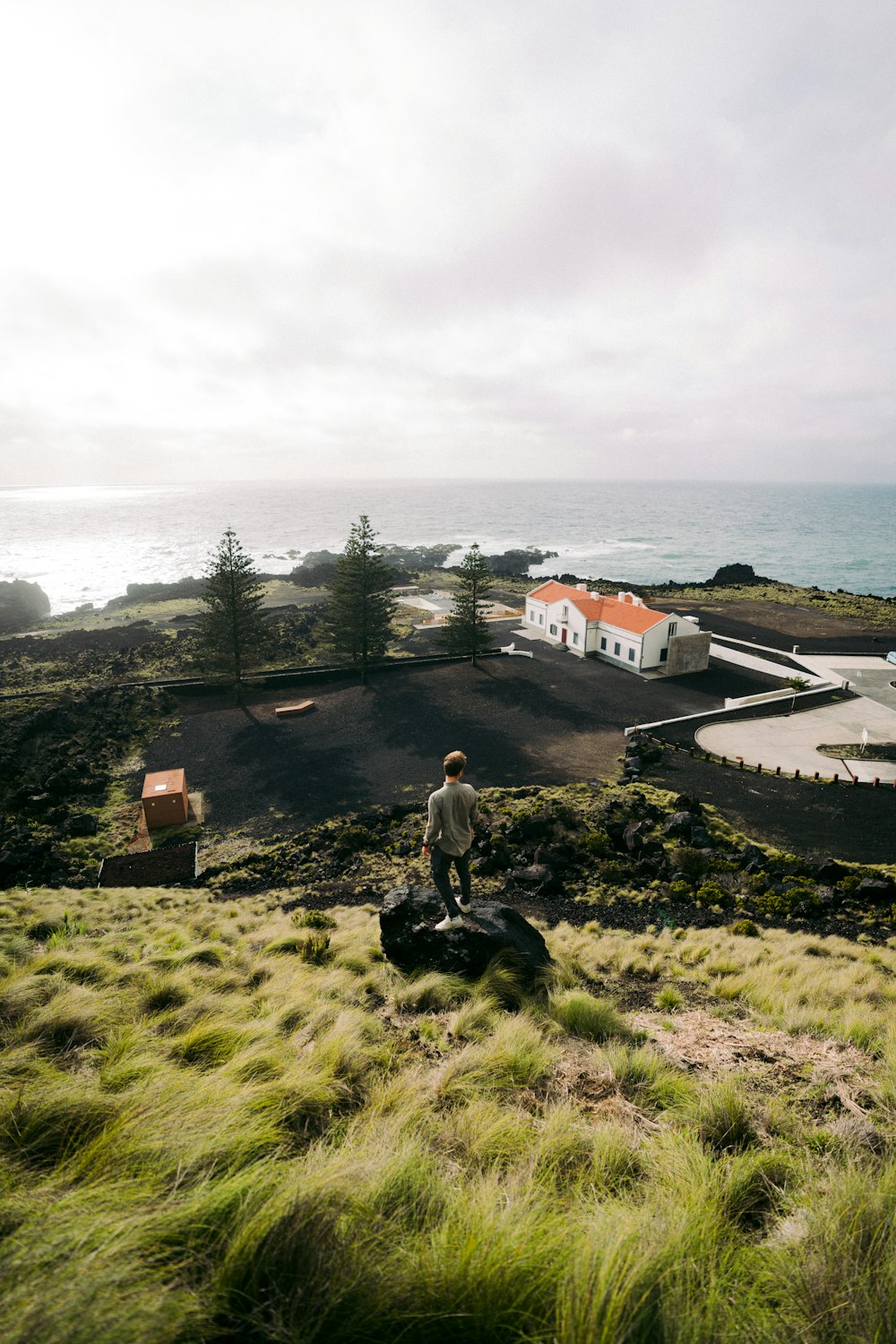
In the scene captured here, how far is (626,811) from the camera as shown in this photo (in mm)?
19547

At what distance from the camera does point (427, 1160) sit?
11.1ft

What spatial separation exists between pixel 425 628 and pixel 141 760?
27.1m

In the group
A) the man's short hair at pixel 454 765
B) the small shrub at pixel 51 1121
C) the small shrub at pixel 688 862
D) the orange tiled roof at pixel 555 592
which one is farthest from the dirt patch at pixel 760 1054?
the orange tiled roof at pixel 555 592

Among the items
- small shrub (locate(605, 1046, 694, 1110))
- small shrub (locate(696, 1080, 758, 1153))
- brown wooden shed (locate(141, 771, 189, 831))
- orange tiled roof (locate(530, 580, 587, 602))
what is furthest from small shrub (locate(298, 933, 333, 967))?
orange tiled roof (locate(530, 580, 587, 602))

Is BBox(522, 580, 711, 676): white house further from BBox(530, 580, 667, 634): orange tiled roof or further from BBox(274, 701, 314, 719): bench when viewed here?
BBox(274, 701, 314, 719): bench

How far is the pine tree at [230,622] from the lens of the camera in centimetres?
3331

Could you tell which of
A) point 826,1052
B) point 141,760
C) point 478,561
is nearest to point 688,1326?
point 826,1052

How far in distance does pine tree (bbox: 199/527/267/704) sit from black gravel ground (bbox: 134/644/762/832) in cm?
246

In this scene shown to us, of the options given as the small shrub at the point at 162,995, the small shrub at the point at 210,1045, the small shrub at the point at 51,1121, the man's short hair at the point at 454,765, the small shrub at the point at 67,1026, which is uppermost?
the man's short hair at the point at 454,765

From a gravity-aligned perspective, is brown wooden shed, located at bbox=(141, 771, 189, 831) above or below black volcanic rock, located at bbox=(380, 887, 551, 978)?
below

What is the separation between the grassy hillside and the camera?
A: 7.59 ft

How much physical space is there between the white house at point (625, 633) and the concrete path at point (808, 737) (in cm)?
731

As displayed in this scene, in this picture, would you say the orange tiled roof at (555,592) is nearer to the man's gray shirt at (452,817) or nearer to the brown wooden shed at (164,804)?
the brown wooden shed at (164,804)

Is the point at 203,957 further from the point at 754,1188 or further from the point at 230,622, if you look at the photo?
the point at 230,622
